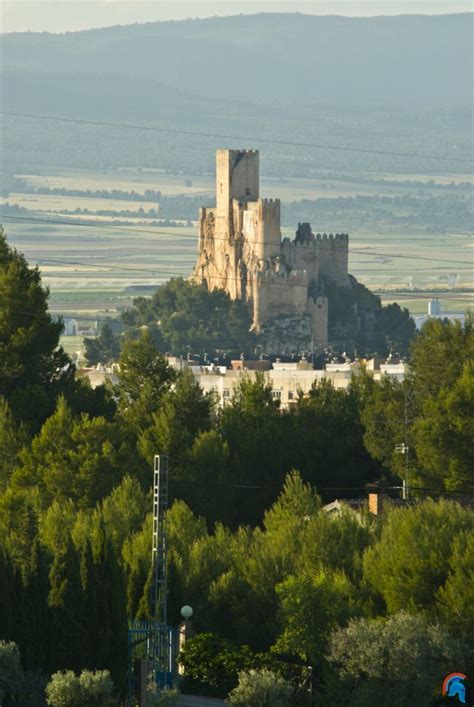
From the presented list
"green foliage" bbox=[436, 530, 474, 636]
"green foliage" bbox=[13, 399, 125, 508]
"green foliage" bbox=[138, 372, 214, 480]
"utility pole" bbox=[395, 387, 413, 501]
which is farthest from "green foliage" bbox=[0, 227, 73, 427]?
"green foliage" bbox=[436, 530, 474, 636]

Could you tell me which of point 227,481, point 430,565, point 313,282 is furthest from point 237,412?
point 313,282

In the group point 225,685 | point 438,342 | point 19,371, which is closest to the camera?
point 225,685

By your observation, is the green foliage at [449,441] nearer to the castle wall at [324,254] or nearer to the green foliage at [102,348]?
the green foliage at [102,348]

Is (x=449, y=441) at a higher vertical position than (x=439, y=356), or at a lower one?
lower

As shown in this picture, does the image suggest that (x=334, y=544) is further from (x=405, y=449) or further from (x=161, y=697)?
(x=405, y=449)

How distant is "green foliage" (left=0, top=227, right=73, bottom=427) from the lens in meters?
55.9

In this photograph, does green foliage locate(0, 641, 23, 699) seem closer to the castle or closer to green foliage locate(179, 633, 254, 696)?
green foliage locate(179, 633, 254, 696)

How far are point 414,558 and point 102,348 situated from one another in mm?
125582

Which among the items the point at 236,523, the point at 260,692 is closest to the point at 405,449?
the point at 236,523

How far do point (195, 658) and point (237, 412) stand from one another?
76.7ft

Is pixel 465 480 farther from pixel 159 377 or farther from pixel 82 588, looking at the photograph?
pixel 82 588

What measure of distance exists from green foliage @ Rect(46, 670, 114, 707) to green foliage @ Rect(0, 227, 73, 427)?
23795mm

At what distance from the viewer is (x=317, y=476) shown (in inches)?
2192

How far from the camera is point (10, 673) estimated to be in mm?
32719
